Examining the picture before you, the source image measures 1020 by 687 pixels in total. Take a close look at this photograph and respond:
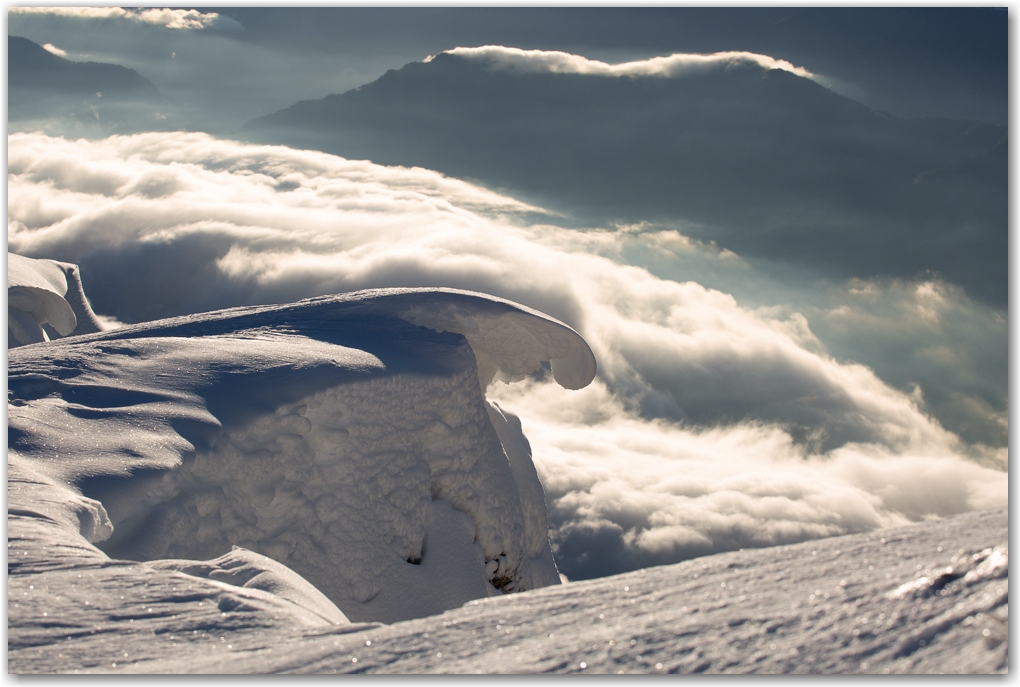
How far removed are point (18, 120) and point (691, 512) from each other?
46.0m

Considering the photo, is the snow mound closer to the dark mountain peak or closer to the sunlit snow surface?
the dark mountain peak

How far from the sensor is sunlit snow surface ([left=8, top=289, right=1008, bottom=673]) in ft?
7.34

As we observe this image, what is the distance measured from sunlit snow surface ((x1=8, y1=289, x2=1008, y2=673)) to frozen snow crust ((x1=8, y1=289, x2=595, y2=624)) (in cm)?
2

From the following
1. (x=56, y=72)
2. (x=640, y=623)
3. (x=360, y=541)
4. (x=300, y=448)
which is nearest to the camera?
(x=640, y=623)

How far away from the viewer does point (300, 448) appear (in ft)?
20.5

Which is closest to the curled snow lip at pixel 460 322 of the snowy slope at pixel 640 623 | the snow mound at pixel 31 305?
the snowy slope at pixel 640 623

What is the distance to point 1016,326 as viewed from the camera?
4.15 metres

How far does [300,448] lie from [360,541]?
1.00 m

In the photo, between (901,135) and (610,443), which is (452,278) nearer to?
(610,443)

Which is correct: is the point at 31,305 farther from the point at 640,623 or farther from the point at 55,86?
the point at 640,623

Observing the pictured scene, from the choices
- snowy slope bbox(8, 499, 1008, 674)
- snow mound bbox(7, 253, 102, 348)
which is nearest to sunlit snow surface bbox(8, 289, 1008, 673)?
snowy slope bbox(8, 499, 1008, 674)

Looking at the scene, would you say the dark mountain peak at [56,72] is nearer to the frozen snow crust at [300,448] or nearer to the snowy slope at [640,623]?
the frozen snow crust at [300,448]

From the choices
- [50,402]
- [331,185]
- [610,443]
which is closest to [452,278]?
[610,443]

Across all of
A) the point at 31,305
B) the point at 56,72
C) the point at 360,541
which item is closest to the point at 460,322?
the point at 360,541
